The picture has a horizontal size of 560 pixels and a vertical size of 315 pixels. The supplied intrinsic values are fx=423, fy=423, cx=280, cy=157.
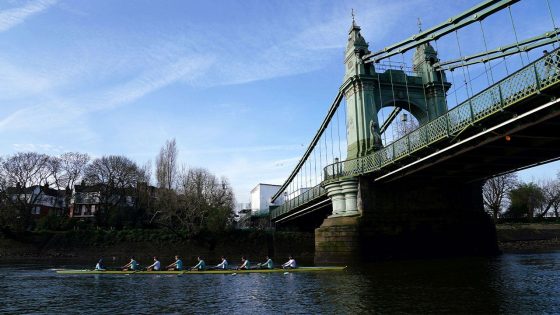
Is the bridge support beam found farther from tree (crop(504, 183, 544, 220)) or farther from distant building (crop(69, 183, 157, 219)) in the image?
tree (crop(504, 183, 544, 220))

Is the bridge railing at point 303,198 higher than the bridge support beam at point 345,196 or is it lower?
higher

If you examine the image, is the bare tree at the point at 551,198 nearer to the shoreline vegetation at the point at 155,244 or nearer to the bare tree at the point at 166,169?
the shoreline vegetation at the point at 155,244

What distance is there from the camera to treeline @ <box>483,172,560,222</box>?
62.7 meters

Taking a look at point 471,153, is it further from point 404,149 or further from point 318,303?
point 318,303

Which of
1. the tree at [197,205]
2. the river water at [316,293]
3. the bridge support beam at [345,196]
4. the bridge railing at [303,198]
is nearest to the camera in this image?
the river water at [316,293]

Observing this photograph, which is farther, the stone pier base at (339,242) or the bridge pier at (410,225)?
the bridge pier at (410,225)

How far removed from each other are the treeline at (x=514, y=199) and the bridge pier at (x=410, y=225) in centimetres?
3322

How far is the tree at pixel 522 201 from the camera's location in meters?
66.6

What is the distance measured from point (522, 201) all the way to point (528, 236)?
16.0 m

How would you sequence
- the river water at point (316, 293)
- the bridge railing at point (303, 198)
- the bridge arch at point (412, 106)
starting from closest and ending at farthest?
the river water at point (316, 293)
the bridge arch at point (412, 106)
the bridge railing at point (303, 198)

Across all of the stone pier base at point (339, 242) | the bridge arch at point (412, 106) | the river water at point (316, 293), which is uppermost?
the bridge arch at point (412, 106)

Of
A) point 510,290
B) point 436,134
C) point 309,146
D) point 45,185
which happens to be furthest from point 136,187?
point 510,290

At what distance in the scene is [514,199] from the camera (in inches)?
2662

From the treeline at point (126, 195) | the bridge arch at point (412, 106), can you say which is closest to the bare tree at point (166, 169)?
the treeline at point (126, 195)
